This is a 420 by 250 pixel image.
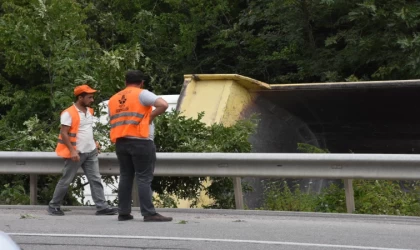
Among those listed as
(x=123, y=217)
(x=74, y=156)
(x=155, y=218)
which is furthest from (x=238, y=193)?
(x=74, y=156)

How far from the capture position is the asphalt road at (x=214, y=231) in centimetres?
757

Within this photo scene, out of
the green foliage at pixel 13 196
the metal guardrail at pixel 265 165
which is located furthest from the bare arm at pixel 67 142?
the green foliage at pixel 13 196

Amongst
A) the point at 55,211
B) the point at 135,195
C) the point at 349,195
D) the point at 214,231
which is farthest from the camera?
the point at 135,195

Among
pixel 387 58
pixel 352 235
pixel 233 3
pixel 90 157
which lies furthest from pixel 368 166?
pixel 233 3

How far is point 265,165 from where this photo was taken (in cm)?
966

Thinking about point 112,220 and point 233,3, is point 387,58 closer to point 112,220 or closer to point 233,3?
point 233,3

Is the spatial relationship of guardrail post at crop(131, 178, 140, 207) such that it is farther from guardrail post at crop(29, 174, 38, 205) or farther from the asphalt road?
guardrail post at crop(29, 174, 38, 205)

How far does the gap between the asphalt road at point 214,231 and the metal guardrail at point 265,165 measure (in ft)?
1.40

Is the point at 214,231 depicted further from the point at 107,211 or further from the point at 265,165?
the point at 107,211

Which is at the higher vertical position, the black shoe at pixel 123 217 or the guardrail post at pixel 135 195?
the guardrail post at pixel 135 195

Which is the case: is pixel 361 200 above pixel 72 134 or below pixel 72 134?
below

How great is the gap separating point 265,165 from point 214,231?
157cm

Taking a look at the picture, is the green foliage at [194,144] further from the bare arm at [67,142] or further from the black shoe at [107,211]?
the bare arm at [67,142]

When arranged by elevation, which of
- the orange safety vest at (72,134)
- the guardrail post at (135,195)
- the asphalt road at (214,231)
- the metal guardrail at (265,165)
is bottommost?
the asphalt road at (214,231)
